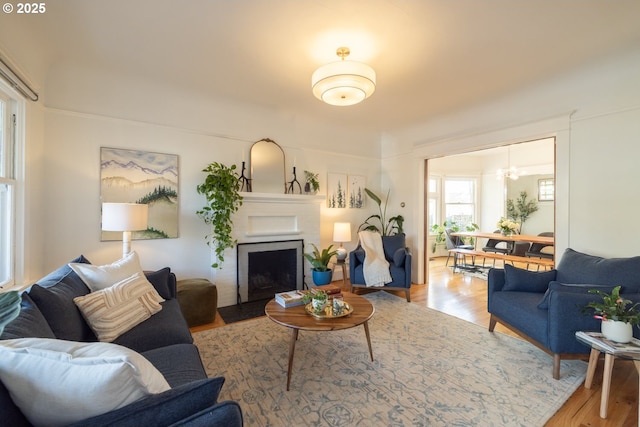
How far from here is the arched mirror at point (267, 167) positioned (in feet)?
13.0

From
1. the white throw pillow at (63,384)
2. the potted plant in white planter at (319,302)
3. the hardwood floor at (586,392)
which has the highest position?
the white throw pillow at (63,384)

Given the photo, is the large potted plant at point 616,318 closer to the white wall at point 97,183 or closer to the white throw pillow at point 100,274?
the white throw pillow at point 100,274

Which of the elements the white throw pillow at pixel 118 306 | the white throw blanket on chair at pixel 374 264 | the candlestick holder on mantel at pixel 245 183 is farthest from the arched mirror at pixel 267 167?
the white throw pillow at pixel 118 306

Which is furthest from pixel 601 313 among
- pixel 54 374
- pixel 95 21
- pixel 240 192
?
pixel 95 21

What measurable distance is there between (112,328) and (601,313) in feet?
10.8

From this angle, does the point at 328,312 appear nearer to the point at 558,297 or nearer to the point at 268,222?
the point at 558,297

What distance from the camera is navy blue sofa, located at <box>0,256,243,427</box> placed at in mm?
743

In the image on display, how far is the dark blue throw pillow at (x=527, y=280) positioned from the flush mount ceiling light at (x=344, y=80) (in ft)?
7.50

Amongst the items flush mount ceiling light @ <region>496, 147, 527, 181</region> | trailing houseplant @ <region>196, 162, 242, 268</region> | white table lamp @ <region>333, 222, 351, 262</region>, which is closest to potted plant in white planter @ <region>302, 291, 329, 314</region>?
trailing houseplant @ <region>196, 162, 242, 268</region>

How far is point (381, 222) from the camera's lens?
5344 millimetres

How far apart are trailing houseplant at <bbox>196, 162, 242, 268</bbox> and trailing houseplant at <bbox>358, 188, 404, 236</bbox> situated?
2517mm

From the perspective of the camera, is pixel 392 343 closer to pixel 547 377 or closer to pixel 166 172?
pixel 547 377

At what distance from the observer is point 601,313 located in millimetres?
1946

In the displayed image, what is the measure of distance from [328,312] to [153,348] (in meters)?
1.21
